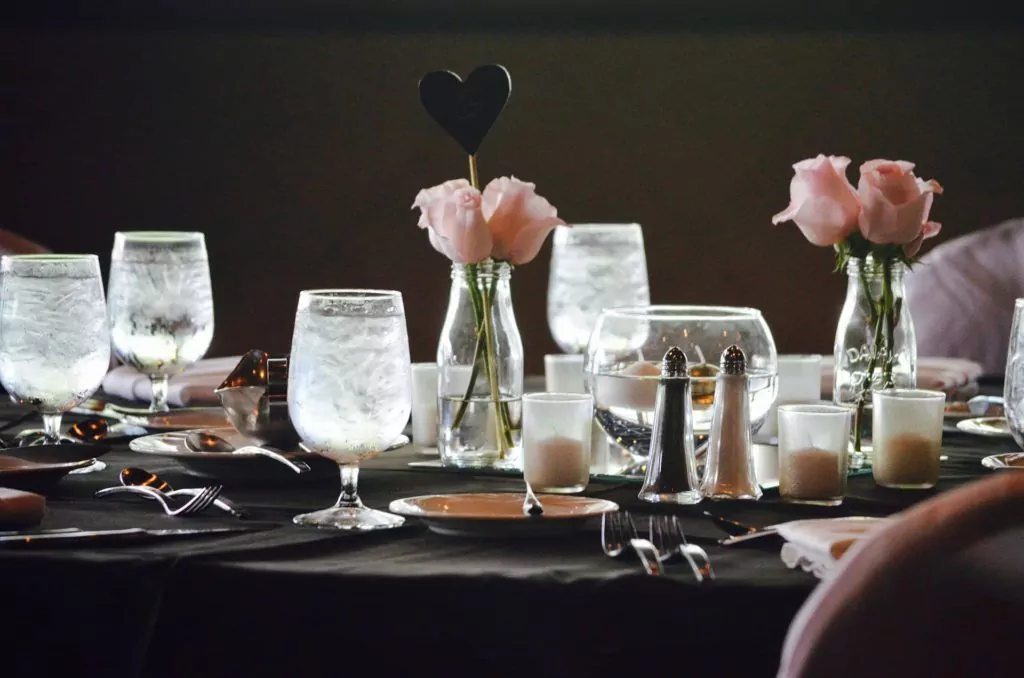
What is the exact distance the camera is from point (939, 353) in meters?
2.58

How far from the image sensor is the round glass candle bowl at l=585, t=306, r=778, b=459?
4.12ft

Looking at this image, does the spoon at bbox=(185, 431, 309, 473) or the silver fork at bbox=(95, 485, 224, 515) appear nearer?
the silver fork at bbox=(95, 485, 224, 515)

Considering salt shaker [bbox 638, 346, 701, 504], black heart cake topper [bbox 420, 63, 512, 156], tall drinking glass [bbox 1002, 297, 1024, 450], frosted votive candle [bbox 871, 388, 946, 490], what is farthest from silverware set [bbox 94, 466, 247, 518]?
tall drinking glass [bbox 1002, 297, 1024, 450]

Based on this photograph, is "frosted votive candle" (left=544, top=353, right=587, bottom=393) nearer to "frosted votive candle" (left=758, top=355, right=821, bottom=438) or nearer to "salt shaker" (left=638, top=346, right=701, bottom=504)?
"frosted votive candle" (left=758, top=355, right=821, bottom=438)

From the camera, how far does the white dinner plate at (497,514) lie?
98 centimetres

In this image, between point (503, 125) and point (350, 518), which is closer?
point (350, 518)

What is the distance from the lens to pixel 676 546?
943 millimetres

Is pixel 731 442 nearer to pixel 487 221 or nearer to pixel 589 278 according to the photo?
pixel 487 221

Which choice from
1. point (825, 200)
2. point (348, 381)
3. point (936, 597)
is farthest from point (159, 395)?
point (936, 597)

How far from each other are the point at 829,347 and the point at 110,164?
1.81 metres

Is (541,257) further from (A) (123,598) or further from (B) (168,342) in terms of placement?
(A) (123,598)

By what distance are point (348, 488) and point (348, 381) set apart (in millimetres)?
102

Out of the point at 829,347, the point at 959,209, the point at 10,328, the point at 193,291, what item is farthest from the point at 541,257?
the point at 10,328

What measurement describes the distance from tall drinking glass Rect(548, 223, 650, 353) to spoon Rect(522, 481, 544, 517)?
79 cm
